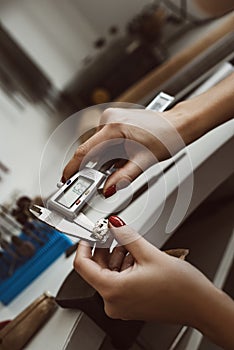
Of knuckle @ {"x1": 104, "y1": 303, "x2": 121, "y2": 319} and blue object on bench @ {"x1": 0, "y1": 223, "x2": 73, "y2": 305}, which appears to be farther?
blue object on bench @ {"x1": 0, "y1": 223, "x2": 73, "y2": 305}

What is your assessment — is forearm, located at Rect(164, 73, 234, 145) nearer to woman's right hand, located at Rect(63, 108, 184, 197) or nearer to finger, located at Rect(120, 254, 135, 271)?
woman's right hand, located at Rect(63, 108, 184, 197)

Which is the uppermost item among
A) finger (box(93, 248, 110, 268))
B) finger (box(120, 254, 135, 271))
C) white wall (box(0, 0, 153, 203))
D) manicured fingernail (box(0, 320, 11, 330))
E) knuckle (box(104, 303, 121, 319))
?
white wall (box(0, 0, 153, 203))

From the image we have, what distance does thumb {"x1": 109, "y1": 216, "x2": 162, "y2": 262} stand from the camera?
0.54 m

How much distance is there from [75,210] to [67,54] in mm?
902

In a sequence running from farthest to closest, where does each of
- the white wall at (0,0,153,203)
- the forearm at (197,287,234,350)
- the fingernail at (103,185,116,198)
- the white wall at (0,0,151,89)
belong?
the white wall at (0,0,151,89) → the white wall at (0,0,153,203) → the fingernail at (103,185,116,198) → the forearm at (197,287,234,350)

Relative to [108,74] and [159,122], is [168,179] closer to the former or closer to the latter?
[159,122]

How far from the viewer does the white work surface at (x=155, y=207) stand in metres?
0.67

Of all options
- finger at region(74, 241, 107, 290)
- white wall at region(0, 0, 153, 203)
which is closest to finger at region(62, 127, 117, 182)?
Answer: finger at region(74, 241, 107, 290)

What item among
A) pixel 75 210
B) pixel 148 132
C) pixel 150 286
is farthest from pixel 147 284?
pixel 148 132

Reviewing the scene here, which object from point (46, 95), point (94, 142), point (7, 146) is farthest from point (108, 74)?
point (94, 142)

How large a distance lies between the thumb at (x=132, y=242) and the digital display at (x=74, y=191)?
0.06 metres

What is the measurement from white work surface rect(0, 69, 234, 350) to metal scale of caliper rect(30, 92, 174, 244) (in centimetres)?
2

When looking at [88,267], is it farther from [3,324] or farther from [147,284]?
[3,324]

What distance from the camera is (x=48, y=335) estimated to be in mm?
702
